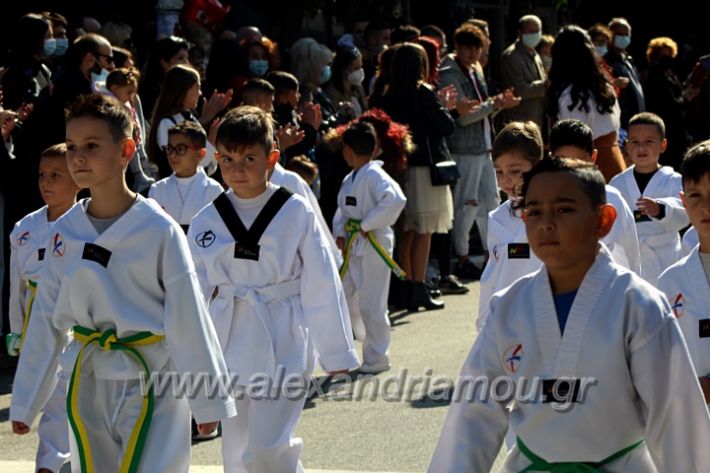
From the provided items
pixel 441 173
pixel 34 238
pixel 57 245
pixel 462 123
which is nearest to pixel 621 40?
pixel 462 123

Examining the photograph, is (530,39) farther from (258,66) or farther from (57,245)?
(57,245)

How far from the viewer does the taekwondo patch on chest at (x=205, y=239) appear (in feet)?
21.6

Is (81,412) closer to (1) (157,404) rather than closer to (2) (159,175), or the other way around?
(1) (157,404)

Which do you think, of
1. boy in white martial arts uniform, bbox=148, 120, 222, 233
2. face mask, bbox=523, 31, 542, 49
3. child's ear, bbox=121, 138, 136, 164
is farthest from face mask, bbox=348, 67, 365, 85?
child's ear, bbox=121, 138, 136, 164

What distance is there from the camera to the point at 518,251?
21.6ft

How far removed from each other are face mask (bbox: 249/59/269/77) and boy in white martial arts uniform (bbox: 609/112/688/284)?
14.4 ft

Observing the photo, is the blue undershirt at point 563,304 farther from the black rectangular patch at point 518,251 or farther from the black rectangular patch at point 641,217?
the black rectangular patch at point 641,217

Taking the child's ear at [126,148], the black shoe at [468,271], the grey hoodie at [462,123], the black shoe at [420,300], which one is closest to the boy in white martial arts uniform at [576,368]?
the child's ear at [126,148]

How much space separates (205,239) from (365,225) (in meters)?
3.69

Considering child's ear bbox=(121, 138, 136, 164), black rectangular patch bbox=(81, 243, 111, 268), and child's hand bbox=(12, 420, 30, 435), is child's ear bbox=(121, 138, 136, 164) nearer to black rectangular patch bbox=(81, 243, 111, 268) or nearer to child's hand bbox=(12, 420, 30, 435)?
black rectangular patch bbox=(81, 243, 111, 268)

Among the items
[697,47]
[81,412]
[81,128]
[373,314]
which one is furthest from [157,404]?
[697,47]

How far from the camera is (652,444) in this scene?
4172mm

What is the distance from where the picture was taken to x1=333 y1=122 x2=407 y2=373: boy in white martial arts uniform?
1020cm

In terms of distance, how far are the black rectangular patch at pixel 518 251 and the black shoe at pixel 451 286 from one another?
242 inches
